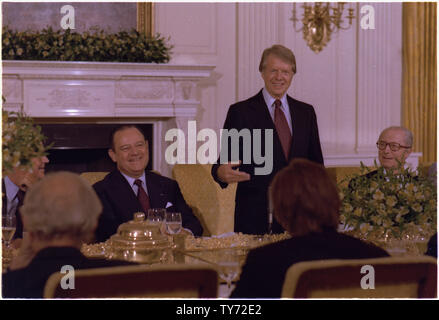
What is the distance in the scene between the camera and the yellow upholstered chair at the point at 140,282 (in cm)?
158

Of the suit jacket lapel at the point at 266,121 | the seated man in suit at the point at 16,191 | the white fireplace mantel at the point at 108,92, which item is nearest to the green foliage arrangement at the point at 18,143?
the seated man in suit at the point at 16,191

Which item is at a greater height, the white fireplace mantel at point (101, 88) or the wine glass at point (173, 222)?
the white fireplace mantel at point (101, 88)

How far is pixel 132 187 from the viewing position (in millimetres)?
3420

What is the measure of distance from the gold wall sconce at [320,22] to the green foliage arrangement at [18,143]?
180 inches

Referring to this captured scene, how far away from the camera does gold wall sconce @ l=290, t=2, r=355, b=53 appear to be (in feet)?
21.1

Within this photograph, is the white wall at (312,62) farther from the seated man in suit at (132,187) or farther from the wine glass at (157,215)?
the wine glass at (157,215)

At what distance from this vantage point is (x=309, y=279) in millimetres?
1674

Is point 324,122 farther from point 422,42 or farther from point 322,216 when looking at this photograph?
point 322,216

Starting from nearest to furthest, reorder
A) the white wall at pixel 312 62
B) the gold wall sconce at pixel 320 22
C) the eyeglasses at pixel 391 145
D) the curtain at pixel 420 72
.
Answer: the eyeglasses at pixel 391 145 → the white wall at pixel 312 62 → the gold wall sconce at pixel 320 22 → the curtain at pixel 420 72

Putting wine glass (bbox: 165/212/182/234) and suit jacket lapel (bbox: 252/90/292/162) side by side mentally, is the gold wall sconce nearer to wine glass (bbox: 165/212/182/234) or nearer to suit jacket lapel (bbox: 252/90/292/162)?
suit jacket lapel (bbox: 252/90/292/162)

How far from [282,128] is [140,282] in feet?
6.74
